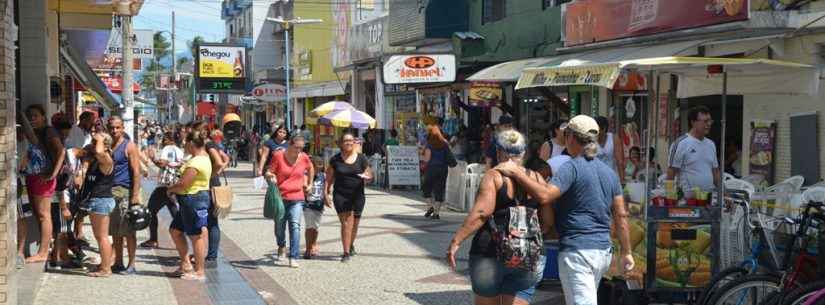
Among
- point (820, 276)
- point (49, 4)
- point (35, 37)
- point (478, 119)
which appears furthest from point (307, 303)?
point (478, 119)

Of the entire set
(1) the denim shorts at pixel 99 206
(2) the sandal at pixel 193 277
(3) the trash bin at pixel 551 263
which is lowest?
(2) the sandal at pixel 193 277

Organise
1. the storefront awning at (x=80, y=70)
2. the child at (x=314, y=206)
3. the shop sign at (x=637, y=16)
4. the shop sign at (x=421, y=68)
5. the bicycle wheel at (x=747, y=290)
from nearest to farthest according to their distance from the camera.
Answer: the bicycle wheel at (x=747, y=290), the child at (x=314, y=206), the shop sign at (x=637, y=16), the storefront awning at (x=80, y=70), the shop sign at (x=421, y=68)

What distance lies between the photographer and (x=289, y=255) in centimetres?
1002

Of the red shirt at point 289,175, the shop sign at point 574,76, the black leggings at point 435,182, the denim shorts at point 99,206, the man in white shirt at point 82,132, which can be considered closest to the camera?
the shop sign at point 574,76

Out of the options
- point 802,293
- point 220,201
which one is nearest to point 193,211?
point 220,201

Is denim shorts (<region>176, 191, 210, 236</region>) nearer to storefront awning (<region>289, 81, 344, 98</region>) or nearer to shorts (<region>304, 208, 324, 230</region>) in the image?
shorts (<region>304, 208, 324, 230</region>)

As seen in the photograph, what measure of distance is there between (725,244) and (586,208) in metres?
1.99

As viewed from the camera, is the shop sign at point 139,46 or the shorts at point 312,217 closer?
the shorts at point 312,217

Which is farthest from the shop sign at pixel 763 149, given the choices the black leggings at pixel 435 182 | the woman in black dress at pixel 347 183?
the woman in black dress at pixel 347 183

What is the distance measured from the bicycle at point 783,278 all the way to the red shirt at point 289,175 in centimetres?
482

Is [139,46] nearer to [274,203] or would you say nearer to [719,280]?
[274,203]

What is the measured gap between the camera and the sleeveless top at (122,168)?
356 inches

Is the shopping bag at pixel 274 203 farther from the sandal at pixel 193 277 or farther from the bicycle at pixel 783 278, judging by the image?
the bicycle at pixel 783 278

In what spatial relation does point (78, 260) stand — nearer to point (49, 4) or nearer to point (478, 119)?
point (49, 4)
